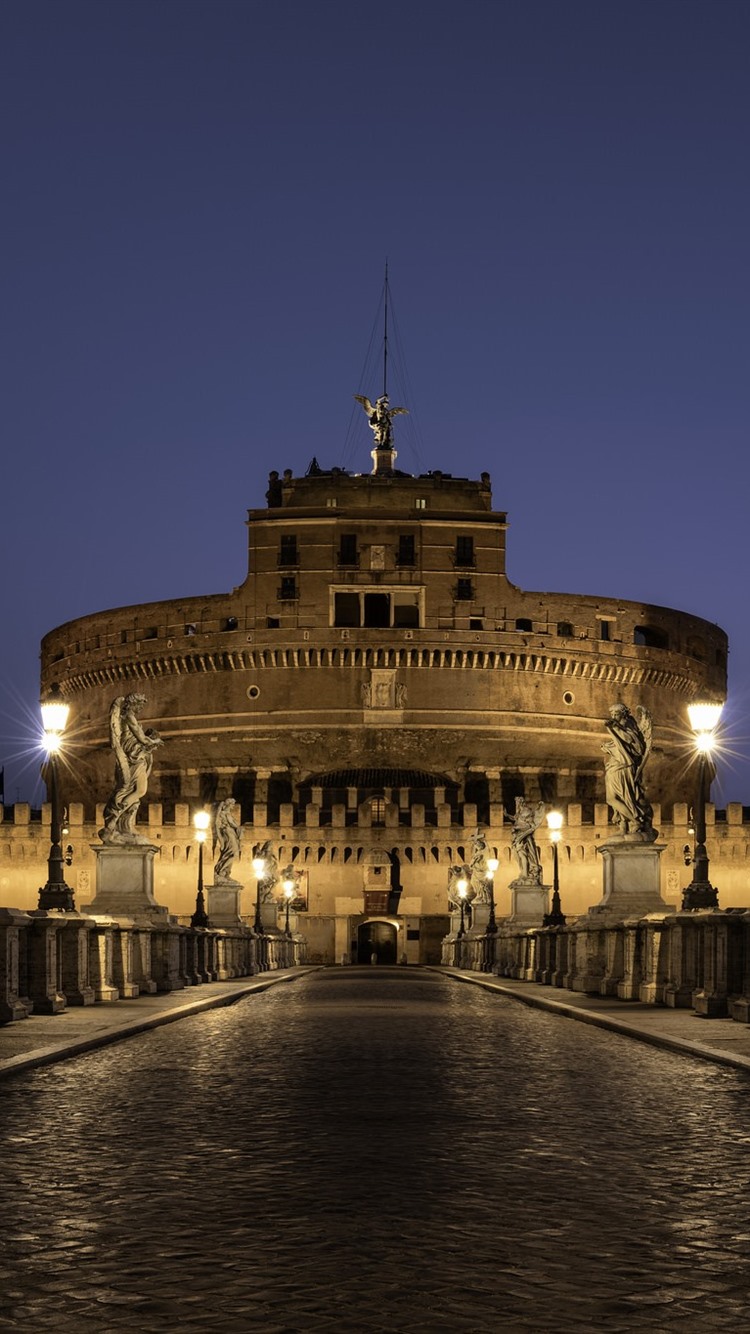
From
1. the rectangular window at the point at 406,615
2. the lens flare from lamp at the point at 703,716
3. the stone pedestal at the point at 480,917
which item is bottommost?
the stone pedestal at the point at 480,917

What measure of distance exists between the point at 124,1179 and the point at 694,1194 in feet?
6.59

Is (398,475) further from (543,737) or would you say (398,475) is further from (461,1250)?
(461,1250)

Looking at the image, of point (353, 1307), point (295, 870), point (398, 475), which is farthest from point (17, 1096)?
point (398, 475)

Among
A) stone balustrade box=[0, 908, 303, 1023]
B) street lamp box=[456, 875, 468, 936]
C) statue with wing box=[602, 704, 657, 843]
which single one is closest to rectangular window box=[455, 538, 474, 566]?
street lamp box=[456, 875, 468, 936]

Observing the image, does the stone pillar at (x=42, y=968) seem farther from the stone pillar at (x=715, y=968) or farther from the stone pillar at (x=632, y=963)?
the stone pillar at (x=632, y=963)

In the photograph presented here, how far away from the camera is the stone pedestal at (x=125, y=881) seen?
21516 millimetres

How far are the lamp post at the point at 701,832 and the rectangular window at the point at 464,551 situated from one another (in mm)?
67503

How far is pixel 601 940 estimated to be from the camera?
2106cm

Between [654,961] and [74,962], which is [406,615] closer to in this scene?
[654,961]

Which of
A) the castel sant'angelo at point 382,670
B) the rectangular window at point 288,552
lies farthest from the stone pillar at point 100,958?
the rectangular window at point 288,552

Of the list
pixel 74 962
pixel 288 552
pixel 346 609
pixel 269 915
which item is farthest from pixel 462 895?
pixel 74 962

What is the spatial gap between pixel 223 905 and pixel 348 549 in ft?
161

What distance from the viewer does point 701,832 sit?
54.5 ft

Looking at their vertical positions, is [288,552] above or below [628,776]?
above
